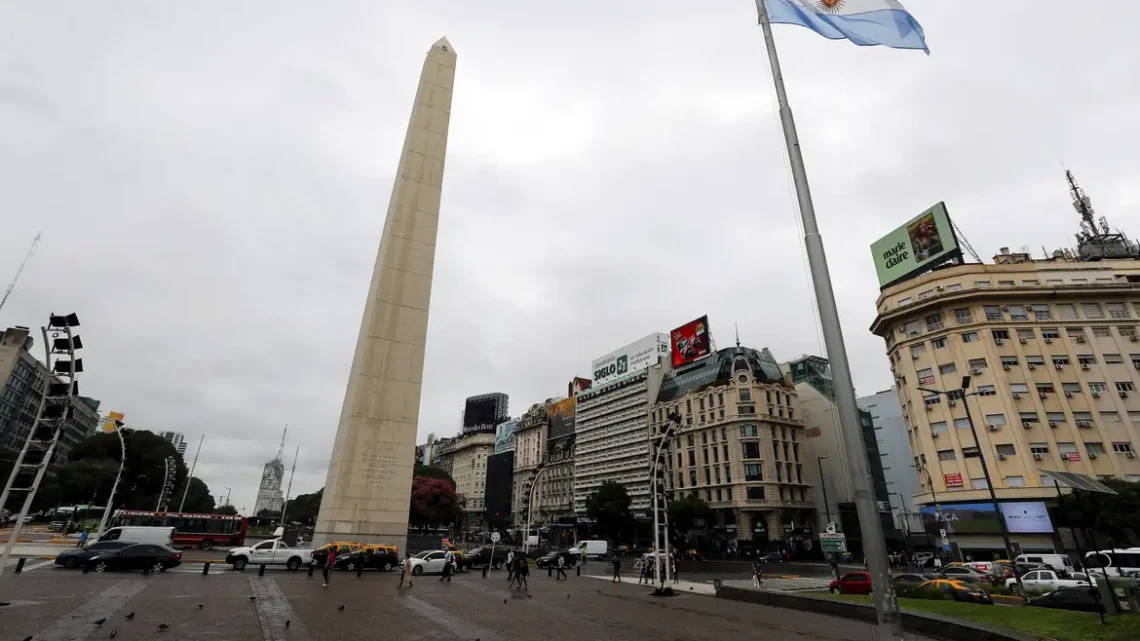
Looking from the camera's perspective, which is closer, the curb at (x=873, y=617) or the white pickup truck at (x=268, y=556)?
the curb at (x=873, y=617)

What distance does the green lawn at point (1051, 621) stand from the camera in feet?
34.6

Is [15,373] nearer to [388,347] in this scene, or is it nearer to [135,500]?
[135,500]

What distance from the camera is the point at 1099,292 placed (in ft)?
166

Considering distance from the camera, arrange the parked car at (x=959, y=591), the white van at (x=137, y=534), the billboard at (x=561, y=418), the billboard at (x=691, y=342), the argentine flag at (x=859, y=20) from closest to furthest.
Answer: the argentine flag at (x=859, y=20), the parked car at (x=959, y=591), the white van at (x=137, y=534), the billboard at (x=691, y=342), the billboard at (x=561, y=418)

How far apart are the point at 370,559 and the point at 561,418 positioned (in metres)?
95.8

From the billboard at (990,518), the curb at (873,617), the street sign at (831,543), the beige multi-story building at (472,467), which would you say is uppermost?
the beige multi-story building at (472,467)

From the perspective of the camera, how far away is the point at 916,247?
55.7 m

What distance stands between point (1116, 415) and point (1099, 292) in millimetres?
12103

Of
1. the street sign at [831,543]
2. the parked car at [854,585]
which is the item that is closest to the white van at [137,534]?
the parked car at [854,585]

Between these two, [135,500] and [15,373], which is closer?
[135,500]

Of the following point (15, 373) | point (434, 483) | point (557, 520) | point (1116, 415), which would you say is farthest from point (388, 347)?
point (15, 373)

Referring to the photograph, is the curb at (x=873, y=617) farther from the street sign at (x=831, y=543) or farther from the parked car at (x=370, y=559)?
the street sign at (x=831, y=543)

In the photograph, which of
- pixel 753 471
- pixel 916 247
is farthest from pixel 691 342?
pixel 916 247

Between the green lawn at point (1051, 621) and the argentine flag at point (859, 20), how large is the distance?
11.8m
